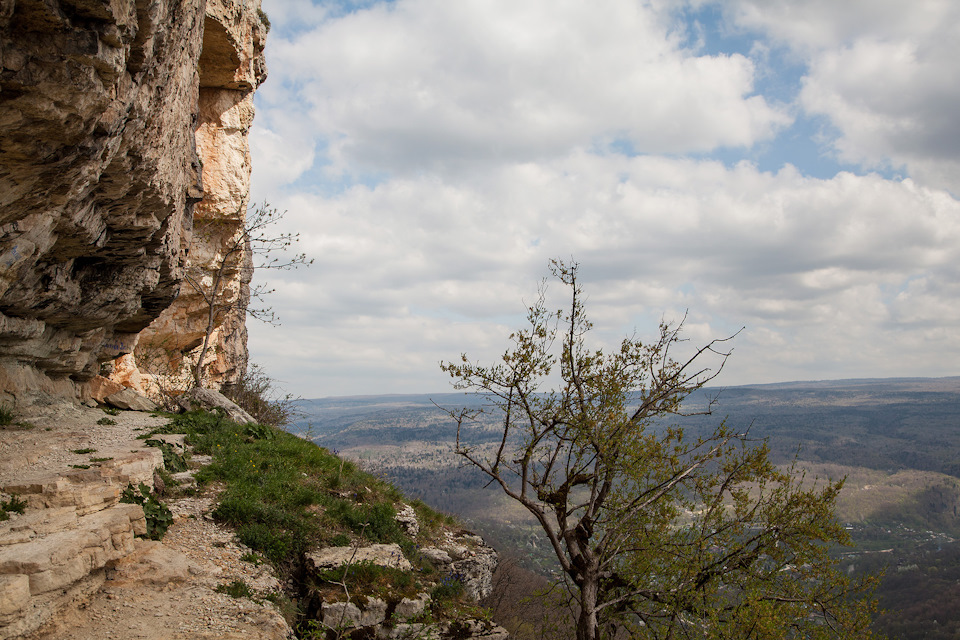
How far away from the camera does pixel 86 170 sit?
23.9ft

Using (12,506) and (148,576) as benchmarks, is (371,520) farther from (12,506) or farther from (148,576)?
(12,506)

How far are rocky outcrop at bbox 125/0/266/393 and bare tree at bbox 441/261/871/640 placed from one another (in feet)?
53.6

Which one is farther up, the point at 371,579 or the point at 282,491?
the point at 282,491

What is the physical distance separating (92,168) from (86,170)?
125 millimetres

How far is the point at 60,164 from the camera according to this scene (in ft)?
22.2

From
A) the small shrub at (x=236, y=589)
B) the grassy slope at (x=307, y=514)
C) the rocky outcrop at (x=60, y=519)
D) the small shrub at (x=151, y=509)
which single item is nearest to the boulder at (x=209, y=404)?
the grassy slope at (x=307, y=514)

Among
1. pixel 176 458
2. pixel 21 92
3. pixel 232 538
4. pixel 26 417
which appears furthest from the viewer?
pixel 26 417

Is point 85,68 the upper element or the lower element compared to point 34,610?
upper

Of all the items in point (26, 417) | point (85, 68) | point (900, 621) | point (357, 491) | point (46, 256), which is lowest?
point (900, 621)

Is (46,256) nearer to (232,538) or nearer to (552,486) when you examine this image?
(232,538)

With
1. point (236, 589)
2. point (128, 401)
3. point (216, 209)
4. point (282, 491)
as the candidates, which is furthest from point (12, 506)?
point (216, 209)

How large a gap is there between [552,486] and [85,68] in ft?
34.5

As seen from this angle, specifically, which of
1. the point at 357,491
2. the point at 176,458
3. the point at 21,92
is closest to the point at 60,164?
the point at 21,92

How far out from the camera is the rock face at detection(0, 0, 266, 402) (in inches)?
221
